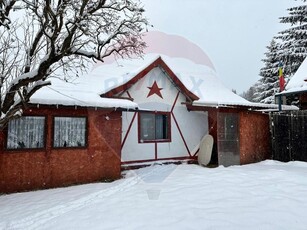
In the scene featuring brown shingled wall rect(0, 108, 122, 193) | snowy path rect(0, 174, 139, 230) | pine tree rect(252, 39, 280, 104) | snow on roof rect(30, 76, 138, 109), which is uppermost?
pine tree rect(252, 39, 280, 104)

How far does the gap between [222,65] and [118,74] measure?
25.1 metres

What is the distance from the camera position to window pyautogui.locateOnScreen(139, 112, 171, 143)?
10859 millimetres

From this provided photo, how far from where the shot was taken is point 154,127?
1127 cm

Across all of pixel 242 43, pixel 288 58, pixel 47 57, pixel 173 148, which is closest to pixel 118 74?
pixel 173 148

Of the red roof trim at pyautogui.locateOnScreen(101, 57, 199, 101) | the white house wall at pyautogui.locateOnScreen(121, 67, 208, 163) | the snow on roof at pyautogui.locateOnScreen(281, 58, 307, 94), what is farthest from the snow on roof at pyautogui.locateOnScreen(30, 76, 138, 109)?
the snow on roof at pyautogui.locateOnScreen(281, 58, 307, 94)

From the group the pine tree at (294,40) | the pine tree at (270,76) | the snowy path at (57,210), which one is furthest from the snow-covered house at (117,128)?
the pine tree at (270,76)

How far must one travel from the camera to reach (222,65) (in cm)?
3403

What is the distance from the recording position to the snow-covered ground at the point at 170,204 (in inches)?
177

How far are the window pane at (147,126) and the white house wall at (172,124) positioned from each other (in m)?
0.31

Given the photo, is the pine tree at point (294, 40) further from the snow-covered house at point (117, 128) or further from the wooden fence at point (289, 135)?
the wooden fence at point (289, 135)

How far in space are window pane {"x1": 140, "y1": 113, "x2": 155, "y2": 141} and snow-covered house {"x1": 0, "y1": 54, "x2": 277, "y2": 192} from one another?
0.04m

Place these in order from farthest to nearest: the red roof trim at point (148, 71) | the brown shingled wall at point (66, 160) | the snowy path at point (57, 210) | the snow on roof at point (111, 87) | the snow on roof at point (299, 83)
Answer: the snow on roof at point (299, 83), the red roof trim at point (148, 71), the snow on roof at point (111, 87), the brown shingled wall at point (66, 160), the snowy path at point (57, 210)

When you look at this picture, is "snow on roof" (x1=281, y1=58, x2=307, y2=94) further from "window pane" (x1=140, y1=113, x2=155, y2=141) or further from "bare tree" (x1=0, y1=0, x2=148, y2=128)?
"bare tree" (x1=0, y1=0, x2=148, y2=128)

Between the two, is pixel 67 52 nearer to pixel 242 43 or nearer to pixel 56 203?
Answer: pixel 56 203
